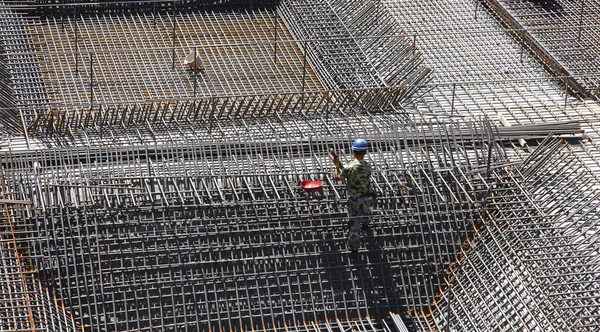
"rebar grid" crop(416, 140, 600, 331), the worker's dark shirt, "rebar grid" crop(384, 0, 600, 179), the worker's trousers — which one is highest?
"rebar grid" crop(384, 0, 600, 179)

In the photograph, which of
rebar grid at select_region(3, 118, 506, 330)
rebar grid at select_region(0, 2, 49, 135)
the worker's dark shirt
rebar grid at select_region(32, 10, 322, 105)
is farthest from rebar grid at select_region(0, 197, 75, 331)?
rebar grid at select_region(32, 10, 322, 105)

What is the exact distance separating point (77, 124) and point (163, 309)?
5.45 m

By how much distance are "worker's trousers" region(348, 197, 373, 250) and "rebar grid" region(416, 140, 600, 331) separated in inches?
60.1

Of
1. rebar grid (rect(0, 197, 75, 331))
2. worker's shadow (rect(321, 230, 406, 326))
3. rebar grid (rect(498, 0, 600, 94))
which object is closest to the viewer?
rebar grid (rect(0, 197, 75, 331))

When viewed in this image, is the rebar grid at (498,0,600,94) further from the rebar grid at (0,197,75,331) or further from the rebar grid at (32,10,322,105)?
the rebar grid at (0,197,75,331)

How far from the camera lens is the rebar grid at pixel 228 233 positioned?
1852 cm

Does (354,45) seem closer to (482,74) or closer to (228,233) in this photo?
(482,74)

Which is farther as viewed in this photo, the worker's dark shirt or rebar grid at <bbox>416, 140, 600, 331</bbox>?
the worker's dark shirt

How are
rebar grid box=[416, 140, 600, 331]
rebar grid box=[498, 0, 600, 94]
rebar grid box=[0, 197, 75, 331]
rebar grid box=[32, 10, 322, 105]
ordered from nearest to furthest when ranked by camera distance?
rebar grid box=[0, 197, 75, 331], rebar grid box=[416, 140, 600, 331], rebar grid box=[32, 10, 322, 105], rebar grid box=[498, 0, 600, 94]

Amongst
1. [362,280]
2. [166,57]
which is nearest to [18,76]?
[166,57]

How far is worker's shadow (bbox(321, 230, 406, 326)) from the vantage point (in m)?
19.1

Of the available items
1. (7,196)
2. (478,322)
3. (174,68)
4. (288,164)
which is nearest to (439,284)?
(478,322)

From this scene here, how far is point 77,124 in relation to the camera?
2272cm

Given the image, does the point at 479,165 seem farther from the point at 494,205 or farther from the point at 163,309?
the point at 163,309
